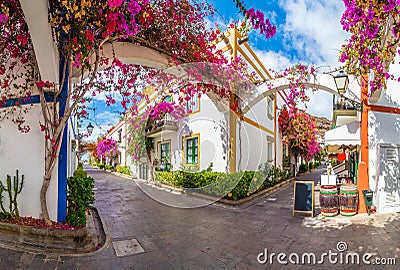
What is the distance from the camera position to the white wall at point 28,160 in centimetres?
508

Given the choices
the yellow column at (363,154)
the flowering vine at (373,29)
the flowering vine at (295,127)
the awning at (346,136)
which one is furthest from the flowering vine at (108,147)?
the flowering vine at (373,29)

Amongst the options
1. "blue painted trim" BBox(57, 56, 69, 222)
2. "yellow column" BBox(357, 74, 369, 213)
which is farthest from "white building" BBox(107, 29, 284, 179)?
"blue painted trim" BBox(57, 56, 69, 222)

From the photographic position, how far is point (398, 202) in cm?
720

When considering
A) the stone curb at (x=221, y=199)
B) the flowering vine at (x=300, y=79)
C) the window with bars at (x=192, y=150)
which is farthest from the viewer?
the window with bars at (x=192, y=150)

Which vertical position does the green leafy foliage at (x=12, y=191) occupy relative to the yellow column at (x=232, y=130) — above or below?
below

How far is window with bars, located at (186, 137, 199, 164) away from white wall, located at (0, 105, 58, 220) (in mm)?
6188

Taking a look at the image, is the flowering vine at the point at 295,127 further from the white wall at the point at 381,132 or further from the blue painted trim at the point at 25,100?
the blue painted trim at the point at 25,100

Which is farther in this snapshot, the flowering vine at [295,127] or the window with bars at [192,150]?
the flowering vine at [295,127]

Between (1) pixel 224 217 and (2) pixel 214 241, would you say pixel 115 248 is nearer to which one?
(2) pixel 214 241

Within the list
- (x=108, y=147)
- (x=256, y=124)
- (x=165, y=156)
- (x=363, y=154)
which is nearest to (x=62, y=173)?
(x=165, y=156)

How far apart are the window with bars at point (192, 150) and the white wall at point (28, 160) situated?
6188 mm

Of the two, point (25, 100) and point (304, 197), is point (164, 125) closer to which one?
point (25, 100)

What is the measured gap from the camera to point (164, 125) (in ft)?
33.4

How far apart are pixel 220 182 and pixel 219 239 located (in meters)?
4.18
